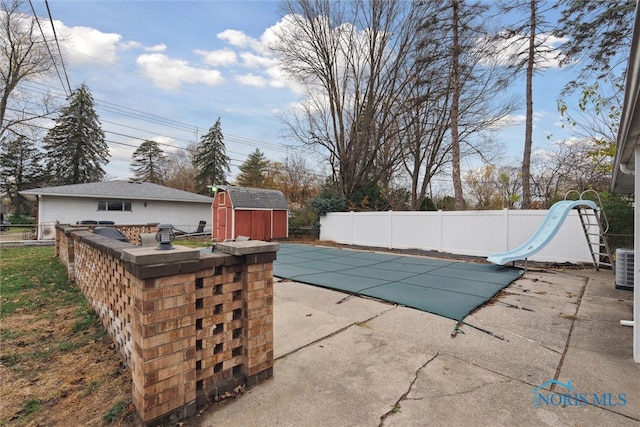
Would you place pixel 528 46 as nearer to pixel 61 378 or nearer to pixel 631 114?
pixel 631 114

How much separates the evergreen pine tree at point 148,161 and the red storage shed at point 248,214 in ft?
76.8

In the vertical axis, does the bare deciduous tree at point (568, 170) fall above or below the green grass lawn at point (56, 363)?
above

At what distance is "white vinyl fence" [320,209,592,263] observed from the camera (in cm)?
776

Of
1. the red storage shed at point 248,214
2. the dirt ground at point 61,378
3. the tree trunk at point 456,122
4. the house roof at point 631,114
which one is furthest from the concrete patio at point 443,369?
the red storage shed at point 248,214

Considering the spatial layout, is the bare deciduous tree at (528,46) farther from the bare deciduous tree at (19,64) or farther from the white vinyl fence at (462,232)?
the bare deciduous tree at (19,64)

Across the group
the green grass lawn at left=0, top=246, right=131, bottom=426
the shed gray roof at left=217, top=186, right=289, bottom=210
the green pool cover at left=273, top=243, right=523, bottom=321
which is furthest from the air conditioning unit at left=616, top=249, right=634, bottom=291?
the shed gray roof at left=217, top=186, right=289, bottom=210

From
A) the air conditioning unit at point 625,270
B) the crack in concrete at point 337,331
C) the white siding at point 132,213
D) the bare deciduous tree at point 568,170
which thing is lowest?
the crack in concrete at point 337,331

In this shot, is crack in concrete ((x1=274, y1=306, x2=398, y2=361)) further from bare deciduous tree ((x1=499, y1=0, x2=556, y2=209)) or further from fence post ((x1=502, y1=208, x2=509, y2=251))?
bare deciduous tree ((x1=499, y1=0, x2=556, y2=209))

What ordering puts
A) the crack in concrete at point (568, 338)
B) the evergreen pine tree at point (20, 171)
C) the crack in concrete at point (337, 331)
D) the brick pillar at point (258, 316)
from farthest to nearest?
the evergreen pine tree at point (20, 171)
the crack in concrete at point (337, 331)
the crack in concrete at point (568, 338)
the brick pillar at point (258, 316)

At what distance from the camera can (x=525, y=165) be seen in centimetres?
1106

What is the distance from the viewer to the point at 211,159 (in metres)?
32.6

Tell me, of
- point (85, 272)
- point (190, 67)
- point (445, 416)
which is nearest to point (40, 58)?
point (190, 67)

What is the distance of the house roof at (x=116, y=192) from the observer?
15.3m

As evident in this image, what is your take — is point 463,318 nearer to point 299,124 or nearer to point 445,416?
point 445,416
